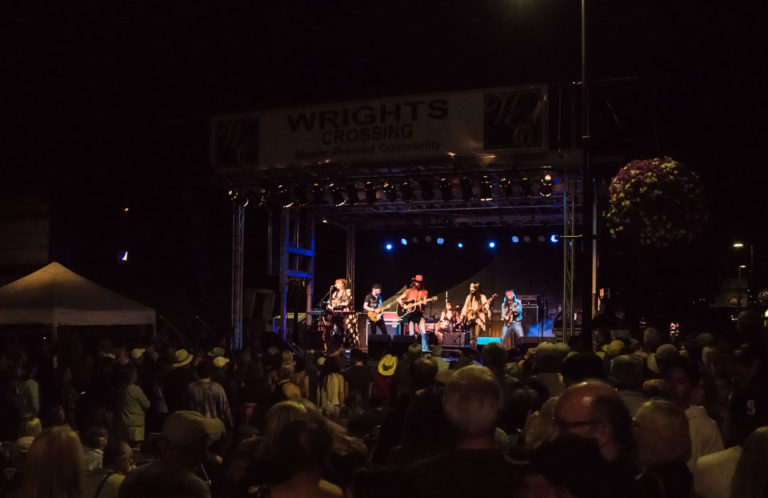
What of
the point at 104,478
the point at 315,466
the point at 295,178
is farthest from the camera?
the point at 295,178

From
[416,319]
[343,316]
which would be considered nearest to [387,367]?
[416,319]

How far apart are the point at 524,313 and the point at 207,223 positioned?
10.3m

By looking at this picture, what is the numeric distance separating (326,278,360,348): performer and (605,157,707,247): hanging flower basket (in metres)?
12.8

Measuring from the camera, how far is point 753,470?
114 inches

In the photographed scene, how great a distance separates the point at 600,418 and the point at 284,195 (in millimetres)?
17018

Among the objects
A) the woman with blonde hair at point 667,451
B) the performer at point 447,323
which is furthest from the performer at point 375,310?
the woman with blonde hair at point 667,451

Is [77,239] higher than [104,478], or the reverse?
[77,239]

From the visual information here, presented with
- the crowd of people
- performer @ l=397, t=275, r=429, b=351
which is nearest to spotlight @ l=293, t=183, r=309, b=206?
performer @ l=397, t=275, r=429, b=351

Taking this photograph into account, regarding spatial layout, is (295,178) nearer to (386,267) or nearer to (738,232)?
(386,267)

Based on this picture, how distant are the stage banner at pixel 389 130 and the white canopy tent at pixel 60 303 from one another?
4.54 meters

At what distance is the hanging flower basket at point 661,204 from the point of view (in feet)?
36.5

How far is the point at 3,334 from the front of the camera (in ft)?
69.3

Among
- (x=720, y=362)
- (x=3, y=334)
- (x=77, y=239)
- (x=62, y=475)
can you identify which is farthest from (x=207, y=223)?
(x=62, y=475)

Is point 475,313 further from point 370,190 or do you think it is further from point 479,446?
point 479,446
